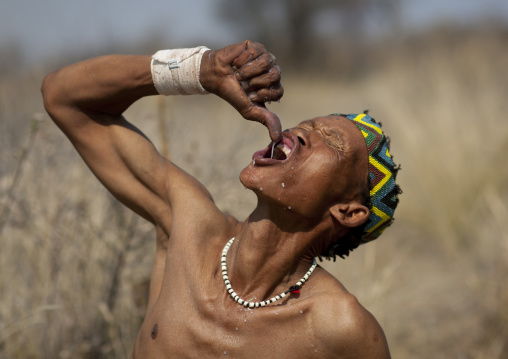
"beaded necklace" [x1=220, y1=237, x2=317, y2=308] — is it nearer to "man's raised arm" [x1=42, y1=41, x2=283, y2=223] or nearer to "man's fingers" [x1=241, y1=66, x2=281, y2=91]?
"man's raised arm" [x1=42, y1=41, x2=283, y2=223]

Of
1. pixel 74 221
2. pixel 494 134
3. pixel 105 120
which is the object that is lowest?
pixel 494 134

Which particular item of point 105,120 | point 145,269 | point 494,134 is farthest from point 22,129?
point 494,134

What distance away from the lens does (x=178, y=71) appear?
226 cm

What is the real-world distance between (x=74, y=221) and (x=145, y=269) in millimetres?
621

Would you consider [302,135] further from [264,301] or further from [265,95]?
[264,301]

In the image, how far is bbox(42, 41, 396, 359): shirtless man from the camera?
2.08 meters

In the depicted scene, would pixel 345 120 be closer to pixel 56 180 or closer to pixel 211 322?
pixel 211 322

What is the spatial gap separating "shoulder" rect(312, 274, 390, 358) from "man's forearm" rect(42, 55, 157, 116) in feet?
3.51

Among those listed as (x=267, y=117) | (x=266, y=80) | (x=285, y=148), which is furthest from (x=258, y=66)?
(x=285, y=148)

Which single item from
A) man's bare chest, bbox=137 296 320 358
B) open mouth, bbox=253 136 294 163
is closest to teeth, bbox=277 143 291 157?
open mouth, bbox=253 136 294 163

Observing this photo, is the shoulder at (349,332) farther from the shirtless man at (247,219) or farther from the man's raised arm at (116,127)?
the man's raised arm at (116,127)

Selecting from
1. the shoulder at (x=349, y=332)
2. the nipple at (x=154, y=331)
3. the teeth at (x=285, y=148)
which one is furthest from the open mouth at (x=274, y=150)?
the nipple at (x=154, y=331)

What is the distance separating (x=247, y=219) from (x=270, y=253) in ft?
0.54

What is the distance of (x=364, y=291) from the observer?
14.9 ft
